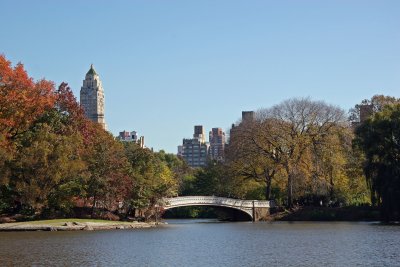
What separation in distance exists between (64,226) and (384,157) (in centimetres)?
3307

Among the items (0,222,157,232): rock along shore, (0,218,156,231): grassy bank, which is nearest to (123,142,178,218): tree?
(0,218,156,231): grassy bank

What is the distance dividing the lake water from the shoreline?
8704 mm

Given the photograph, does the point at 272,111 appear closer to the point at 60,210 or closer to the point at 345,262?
the point at 60,210

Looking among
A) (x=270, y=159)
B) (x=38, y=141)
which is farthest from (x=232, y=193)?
(x=38, y=141)

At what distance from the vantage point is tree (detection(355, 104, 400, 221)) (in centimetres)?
Result: 6106

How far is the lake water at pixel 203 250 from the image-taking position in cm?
2980

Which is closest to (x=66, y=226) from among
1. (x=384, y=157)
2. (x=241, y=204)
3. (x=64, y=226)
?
(x=64, y=226)

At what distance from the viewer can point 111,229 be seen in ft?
188

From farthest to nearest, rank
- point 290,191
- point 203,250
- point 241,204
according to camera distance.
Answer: point 290,191 < point 241,204 < point 203,250

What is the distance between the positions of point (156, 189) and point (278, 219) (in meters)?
20.6

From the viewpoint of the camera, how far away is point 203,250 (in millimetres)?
36531

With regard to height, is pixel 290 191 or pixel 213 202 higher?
pixel 290 191

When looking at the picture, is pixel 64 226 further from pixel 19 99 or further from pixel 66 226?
pixel 19 99

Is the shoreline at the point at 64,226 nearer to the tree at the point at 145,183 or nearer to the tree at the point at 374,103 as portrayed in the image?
the tree at the point at 145,183
